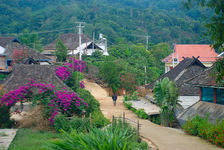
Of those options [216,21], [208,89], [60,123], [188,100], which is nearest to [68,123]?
[60,123]

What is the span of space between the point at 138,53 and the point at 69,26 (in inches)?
1194

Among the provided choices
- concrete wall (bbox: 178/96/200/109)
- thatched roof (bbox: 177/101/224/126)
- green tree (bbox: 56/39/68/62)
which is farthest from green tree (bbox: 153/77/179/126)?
green tree (bbox: 56/39/68/62)

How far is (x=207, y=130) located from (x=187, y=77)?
1372 centimetres

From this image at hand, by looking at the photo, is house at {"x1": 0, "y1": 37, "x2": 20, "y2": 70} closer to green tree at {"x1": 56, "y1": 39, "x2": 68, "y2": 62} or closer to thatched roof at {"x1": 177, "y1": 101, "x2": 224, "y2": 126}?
green tree at {"x1": 56, "y1": 39, "x2": 68, "y2": 62}

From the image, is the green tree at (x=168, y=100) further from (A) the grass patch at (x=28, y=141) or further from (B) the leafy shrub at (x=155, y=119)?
(A) the grass patch at (x=28, y=141)

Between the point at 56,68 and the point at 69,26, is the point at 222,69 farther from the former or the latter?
the point at 69,26

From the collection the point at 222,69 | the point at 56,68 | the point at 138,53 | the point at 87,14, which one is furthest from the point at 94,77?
the point at 87,14

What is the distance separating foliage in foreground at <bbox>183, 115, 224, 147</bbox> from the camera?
13127mm

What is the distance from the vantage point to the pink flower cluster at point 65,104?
18.9m

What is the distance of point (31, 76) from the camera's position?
25062 mm

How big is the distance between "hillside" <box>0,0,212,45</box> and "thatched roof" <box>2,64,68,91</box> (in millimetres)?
46291

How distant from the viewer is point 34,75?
2527 centimetres

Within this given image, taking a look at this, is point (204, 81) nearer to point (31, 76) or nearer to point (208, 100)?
point (208, 100)

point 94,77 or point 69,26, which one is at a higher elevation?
point 69,26
